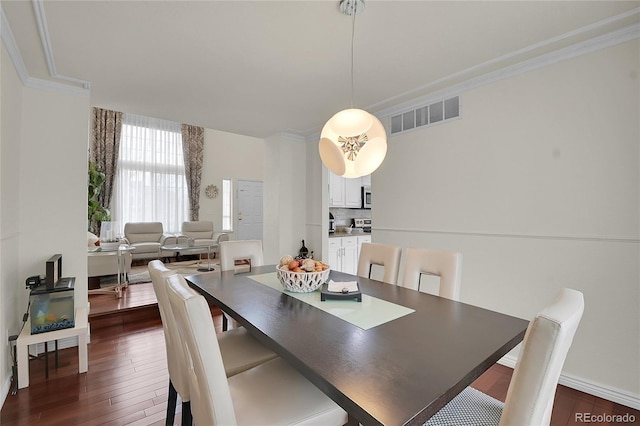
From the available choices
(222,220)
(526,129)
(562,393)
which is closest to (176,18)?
(526,129)

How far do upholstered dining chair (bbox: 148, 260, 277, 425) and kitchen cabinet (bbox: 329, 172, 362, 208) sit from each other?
367 centimetres

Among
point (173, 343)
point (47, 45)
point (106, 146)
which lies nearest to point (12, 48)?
point (47, 45)

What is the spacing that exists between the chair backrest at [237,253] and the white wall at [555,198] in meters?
1.69

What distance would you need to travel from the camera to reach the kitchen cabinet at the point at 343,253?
470 centimetres

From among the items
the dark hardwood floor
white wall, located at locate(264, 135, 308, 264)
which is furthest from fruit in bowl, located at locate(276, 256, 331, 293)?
white wall, located at locate(264, 135, 308, 264)

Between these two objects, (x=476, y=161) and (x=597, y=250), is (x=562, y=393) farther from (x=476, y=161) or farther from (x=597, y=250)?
(x=476, y=161)

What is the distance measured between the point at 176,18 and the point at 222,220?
6.67 m

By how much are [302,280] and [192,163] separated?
681 cm

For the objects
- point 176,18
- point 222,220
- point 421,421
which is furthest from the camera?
point 222,220

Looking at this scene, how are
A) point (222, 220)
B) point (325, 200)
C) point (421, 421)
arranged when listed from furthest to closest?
1. point (222, 220)
2. point (325, 200)
3. point (421, 421)

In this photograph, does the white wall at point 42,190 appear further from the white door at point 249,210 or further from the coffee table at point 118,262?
the white door at point 249,210

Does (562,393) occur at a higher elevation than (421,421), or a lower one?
lower

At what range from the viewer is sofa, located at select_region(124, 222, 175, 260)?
19.7 ft

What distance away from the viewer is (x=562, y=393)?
2070 mm
